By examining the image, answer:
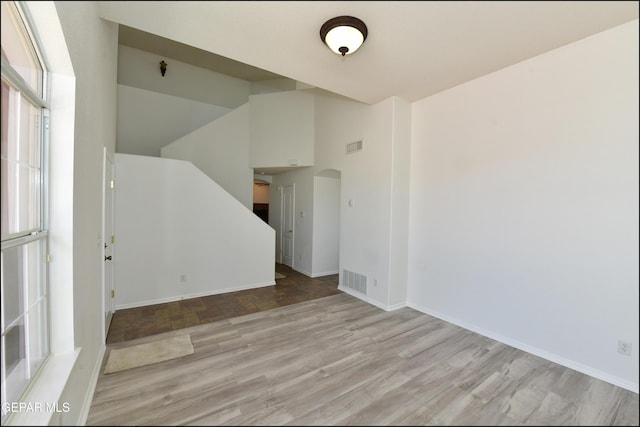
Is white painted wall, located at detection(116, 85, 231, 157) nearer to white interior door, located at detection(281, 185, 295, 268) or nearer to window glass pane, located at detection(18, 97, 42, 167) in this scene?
white interior door, located at detection(281, 185, 295, 268)

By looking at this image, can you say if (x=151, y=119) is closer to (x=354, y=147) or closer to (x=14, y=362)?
(x=354, y=147)

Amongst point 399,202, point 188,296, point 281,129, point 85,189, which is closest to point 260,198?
point 281,129

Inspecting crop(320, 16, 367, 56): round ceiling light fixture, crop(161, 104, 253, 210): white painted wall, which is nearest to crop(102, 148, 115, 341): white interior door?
crop(161, 104, 253, 210): white painted wall

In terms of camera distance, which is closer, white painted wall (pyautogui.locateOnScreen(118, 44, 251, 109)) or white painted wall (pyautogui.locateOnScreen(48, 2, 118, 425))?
white painted wall (pyautogui.locateOnScreen(48, 2, 118, 425))

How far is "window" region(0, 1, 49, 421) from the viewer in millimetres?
1282

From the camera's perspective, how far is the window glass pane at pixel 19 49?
124 cm

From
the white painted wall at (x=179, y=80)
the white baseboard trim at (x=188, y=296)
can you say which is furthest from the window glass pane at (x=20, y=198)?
the white painted wall at (x=179, y=80)

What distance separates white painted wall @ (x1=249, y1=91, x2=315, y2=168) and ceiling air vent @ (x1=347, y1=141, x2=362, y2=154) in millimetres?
1302

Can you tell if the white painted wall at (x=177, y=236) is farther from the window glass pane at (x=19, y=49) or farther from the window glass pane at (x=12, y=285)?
the window glass pane at (x=12, y=285)

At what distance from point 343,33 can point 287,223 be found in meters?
5.01

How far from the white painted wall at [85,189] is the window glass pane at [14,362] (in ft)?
0.67

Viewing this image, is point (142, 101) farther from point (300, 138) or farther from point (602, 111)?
point (602, 111)

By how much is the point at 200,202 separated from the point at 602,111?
198 inches

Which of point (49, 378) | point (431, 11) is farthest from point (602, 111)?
point (49, 378)
